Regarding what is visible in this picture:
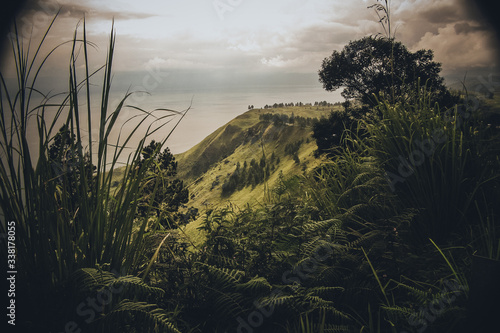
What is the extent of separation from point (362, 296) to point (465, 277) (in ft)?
1.84

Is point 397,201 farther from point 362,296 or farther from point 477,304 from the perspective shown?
point 477,304

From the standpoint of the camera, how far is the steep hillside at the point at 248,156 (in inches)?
1028

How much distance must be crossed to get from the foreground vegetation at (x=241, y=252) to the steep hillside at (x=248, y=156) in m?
6.66

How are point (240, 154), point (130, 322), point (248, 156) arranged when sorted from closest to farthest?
point (130, 322) < point (248, 156) < point (240, 154)

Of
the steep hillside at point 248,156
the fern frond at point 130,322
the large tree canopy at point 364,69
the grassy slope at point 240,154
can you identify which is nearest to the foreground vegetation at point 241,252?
the fern frond at point 130,322

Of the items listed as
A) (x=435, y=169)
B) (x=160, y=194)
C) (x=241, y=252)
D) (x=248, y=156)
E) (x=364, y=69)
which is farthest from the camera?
(x=248, y=156)

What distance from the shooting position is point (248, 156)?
38.4 metres

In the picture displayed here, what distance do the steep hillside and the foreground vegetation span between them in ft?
21.8

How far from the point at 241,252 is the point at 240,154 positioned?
42256 mm

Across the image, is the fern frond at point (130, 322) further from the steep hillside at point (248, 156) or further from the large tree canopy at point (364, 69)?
the large tree canopy at point (364, 69)

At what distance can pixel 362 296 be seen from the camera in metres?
1.79

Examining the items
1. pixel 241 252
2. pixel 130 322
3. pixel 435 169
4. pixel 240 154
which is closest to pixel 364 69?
pixel 435 169

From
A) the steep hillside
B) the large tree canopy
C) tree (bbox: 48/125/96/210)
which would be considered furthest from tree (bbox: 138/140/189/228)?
the large tree canopy

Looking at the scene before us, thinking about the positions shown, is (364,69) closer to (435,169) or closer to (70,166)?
(435,169)
